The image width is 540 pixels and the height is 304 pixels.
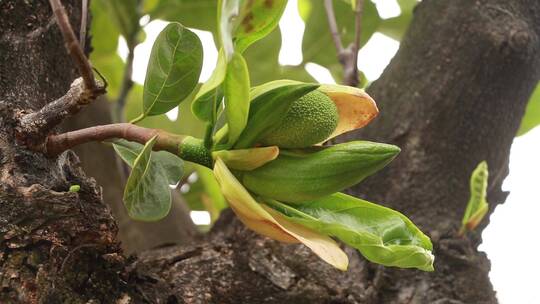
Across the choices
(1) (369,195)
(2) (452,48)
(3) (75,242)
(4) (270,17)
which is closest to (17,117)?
(3) (75,242)

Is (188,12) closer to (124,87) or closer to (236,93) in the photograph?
(124,87)

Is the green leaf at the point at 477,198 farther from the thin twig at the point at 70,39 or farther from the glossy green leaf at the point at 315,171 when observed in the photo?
the thin twig at the point at 70,39

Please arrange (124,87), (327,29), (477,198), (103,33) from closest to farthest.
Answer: (477,198)
(124,87)
(327,29)
(103,33)

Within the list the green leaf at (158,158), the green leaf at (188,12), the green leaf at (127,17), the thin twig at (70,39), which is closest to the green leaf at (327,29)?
the green leaf at (188,12)

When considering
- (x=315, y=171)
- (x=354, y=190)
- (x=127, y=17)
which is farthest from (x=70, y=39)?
(x=127, y=17)

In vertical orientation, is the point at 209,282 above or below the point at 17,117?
below

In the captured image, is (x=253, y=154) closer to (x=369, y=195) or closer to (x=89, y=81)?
(x=89, y=81)
